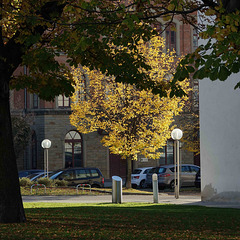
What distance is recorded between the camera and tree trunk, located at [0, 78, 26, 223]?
11.9m

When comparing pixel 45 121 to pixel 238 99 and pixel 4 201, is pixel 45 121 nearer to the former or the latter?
pixel 238 99

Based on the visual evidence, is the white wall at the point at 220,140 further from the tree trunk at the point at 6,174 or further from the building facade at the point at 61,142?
the building facade at the point at 61,142

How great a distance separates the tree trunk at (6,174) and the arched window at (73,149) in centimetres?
3607

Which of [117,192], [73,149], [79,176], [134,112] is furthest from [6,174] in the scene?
[73,149]

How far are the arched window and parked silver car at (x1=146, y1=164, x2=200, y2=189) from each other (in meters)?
12.7

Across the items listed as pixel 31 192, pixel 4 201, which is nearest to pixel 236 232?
pixel 4 201

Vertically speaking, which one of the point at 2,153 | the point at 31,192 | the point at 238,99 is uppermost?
the point at 238,99

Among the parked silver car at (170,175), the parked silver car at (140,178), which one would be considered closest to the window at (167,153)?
the parked silver car at (140,178)

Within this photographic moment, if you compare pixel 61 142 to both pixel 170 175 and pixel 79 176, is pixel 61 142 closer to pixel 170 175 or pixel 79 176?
pixel 79 176

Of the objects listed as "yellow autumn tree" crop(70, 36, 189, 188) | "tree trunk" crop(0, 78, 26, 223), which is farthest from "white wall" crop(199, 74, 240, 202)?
"tree trunk" crop(0, 78, 26, 223)

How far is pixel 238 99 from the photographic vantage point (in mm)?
22328

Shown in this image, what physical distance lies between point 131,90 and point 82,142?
1677cm

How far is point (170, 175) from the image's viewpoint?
35375 mm

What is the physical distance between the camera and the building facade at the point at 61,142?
47469 mm
